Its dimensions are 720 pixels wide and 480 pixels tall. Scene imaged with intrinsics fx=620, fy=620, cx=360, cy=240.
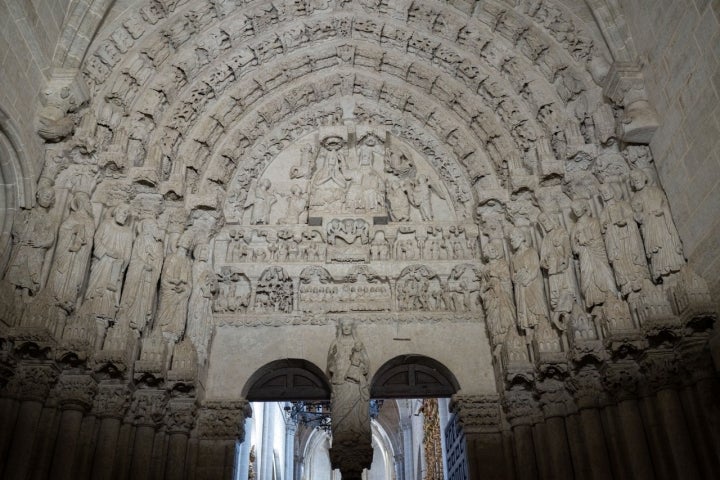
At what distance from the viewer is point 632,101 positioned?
24.7ft

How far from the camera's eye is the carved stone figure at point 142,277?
741 cm

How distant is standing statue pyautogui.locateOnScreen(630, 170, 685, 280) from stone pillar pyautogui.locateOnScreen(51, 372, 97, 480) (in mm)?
6306

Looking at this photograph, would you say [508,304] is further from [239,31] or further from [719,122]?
[239,31]

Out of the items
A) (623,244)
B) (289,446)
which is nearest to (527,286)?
(623,244)

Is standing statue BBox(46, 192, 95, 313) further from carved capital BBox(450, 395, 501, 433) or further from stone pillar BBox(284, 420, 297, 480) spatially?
stone pillar BBox(284, 420, 297, 480)

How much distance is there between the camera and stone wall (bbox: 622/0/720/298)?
6.24 meters

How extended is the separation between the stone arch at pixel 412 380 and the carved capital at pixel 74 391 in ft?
11.8

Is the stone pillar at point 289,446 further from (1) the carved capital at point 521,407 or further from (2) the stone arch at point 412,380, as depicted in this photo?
(1) the carved capital at point 521,407

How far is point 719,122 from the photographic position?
20.2ft

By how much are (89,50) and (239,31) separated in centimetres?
234

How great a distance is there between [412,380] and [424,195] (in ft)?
9.65

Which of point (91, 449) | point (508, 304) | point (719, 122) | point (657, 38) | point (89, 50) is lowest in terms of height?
point (91, 449)

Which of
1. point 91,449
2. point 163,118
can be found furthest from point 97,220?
point 91,449

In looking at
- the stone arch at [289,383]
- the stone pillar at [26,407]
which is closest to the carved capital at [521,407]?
the stone arch at [289,383]
